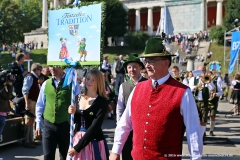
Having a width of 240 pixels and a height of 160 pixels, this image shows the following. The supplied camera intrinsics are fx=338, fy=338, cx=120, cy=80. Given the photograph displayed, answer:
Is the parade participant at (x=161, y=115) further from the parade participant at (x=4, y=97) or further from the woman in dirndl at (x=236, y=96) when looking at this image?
the woman in dirndl at (x=236, y=96)

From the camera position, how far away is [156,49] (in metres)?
3.43

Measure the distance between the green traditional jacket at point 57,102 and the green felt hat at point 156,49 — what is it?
2452 millimetres

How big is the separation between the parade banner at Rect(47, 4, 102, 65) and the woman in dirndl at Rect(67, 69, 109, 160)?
0.47 meters

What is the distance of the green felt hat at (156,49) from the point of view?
11.1 ft

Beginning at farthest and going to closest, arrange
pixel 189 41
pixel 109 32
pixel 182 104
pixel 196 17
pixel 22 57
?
1. pixel 196 17
2. pixel 109 32
3. pixel 189 41
4. pixel 22 57
5. pixel 182 104

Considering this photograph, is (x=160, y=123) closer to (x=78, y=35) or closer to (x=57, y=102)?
(x=78, y=35)

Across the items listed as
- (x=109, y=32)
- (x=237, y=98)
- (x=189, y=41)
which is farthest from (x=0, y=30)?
(x=237, y=98)

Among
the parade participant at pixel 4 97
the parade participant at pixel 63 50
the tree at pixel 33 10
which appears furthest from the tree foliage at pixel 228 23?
the tree at pixel 33 10

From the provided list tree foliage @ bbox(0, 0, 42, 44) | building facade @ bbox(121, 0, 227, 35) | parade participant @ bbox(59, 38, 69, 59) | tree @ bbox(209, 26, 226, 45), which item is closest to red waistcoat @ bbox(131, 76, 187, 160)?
parade participant @ bbox(59, 38, 69, 59)

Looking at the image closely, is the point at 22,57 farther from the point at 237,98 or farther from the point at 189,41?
the point at 189,41

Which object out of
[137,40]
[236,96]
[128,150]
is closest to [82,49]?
[128,150]

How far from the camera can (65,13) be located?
5.41 metres

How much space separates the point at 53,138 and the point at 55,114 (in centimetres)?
38

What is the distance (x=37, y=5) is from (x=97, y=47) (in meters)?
89.4
